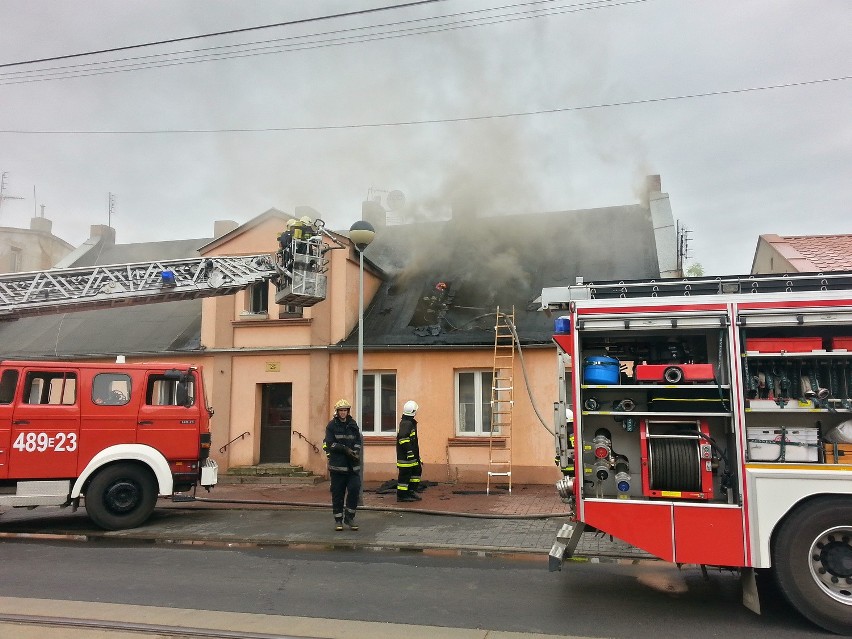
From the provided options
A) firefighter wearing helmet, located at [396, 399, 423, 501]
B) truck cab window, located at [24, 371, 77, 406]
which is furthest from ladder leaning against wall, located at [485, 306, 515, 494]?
truck cab window, located at [24, 371, 77, 406]

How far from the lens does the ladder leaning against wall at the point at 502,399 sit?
12230mm

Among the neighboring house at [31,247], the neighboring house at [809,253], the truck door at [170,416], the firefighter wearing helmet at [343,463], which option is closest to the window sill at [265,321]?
the truck door at [170,416]

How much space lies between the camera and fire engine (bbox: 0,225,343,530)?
8641 mm

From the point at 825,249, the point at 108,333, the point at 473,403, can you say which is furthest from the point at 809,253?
the point at 108,333

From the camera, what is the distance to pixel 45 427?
343 inches

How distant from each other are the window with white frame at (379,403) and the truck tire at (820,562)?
9.40m

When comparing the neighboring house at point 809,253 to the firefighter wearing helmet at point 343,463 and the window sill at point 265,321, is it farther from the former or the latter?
the window sill at point 265,321

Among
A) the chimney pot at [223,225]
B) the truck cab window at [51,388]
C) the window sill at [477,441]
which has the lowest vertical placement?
the window sill at [477,441]

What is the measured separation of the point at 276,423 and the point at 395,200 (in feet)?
26.2

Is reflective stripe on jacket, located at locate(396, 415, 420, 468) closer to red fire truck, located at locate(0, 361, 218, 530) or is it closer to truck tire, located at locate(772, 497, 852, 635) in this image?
red fire truck, located at locate(0, 361, 218, 530)

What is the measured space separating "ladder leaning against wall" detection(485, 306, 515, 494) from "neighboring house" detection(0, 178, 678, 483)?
188 mm

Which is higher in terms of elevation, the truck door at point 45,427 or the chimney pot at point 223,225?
the chimney pot at point 223,225

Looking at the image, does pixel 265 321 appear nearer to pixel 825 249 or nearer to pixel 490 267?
pixel 490 267

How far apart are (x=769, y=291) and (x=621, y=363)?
53.1 inches
